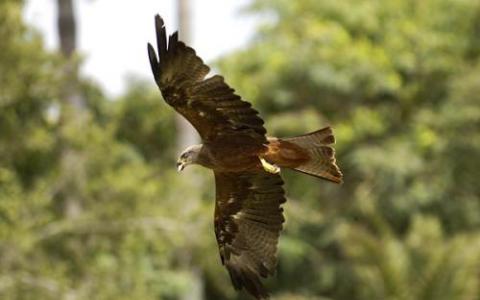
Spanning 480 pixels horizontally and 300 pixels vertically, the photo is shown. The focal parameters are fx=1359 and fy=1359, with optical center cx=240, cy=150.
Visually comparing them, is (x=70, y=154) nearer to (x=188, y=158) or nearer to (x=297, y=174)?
(x=297, y=174)

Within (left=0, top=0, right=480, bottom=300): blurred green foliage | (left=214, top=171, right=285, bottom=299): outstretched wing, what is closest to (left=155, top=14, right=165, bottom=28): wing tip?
(left=214, top=171, right=285, bottom=299): outstretched wing

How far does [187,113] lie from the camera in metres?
7.49

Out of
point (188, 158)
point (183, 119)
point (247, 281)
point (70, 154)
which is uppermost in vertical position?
point (183, 119)

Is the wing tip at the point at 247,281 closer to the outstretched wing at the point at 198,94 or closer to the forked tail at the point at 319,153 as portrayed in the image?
the forked tail at the point at 319,153

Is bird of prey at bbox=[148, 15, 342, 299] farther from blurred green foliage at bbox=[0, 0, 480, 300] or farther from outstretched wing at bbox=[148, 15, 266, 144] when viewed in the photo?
blurred green foliage at bbox=[0, 0, 480, 300]

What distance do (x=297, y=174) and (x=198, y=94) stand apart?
534 inches

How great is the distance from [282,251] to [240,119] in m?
12.9

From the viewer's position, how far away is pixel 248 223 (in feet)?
27.4

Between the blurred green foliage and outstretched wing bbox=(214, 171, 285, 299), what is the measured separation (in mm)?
6789

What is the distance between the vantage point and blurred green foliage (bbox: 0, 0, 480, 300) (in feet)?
51.5

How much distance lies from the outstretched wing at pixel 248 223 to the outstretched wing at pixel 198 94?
30.5 inches

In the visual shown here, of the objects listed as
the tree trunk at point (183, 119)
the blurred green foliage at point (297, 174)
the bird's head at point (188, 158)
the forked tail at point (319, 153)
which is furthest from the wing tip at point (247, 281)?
the tree trunk at point (183, 119)

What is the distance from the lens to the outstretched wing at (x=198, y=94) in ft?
23.9

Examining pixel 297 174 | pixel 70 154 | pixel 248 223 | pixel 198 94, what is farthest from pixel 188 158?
pixel 297 174
